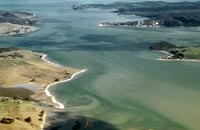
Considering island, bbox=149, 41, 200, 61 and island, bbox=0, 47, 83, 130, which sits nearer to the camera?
island, bbox=0, 47, 83, 130

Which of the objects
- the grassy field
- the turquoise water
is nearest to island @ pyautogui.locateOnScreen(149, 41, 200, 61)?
the turquoise water

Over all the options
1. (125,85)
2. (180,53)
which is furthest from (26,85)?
(180,53)

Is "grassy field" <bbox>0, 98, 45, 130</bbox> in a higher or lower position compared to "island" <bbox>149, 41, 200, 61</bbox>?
higher

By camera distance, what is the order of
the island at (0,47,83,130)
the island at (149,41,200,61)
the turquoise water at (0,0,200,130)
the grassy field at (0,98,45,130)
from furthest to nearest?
1. the island at (149,41,200,61)
2. the turquoise water at (0,0,200,130)
3. the island at (0,47,83,130)
4. the grassy field at (0,98,45,130)

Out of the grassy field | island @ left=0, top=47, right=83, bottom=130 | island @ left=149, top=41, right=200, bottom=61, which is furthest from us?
island @ left=149, top=41, right=200, bottom=61

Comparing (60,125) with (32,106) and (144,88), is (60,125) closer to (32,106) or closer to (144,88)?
(32,106)

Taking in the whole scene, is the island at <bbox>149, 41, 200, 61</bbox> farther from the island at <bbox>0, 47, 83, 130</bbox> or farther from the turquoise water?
the island at <bbox>0, 47, 83, 130</bbox>

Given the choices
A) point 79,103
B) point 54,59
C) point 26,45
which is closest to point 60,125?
point 79,103

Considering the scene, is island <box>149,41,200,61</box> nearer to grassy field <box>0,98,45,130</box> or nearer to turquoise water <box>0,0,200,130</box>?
turquoise water <box>0,0,200,130</box>
